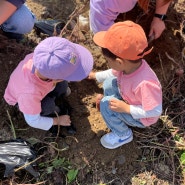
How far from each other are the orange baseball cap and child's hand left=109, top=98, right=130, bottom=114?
0.31 meters

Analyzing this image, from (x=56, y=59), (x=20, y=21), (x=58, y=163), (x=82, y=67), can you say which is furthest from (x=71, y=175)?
(x=20, y=21)

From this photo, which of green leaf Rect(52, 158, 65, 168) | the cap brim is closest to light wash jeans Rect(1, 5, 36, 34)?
the cap brim

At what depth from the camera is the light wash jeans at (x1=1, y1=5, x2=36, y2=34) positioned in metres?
2.35

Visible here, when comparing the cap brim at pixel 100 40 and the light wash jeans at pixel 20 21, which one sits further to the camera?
the light wash jeans at pixel 20 21

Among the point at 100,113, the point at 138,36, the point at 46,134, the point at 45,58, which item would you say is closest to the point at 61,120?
the point at 46,134

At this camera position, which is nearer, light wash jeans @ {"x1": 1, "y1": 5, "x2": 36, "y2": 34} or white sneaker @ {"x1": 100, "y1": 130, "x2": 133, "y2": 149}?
white sneaker @ {"x1": 100, "y1": 130, "x2": 133, "y2": 149}

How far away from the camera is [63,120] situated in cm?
218

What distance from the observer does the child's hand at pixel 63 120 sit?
2.16 metres

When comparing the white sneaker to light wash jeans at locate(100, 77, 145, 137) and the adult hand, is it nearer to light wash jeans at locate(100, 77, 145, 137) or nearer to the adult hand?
light wash jeans at locate(100, 77, 145, 137)

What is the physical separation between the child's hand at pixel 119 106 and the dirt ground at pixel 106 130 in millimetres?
314

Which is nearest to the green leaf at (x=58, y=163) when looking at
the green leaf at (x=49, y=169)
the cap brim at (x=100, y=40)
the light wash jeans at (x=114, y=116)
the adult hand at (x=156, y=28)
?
the green leaf at (x=49, y=169)

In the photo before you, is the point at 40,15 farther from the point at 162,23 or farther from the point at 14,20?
the point at 162,23

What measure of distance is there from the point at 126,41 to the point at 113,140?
0.69 meters

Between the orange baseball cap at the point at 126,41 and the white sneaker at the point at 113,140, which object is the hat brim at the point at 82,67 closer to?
the orange baseball cap at the point at 126,41
